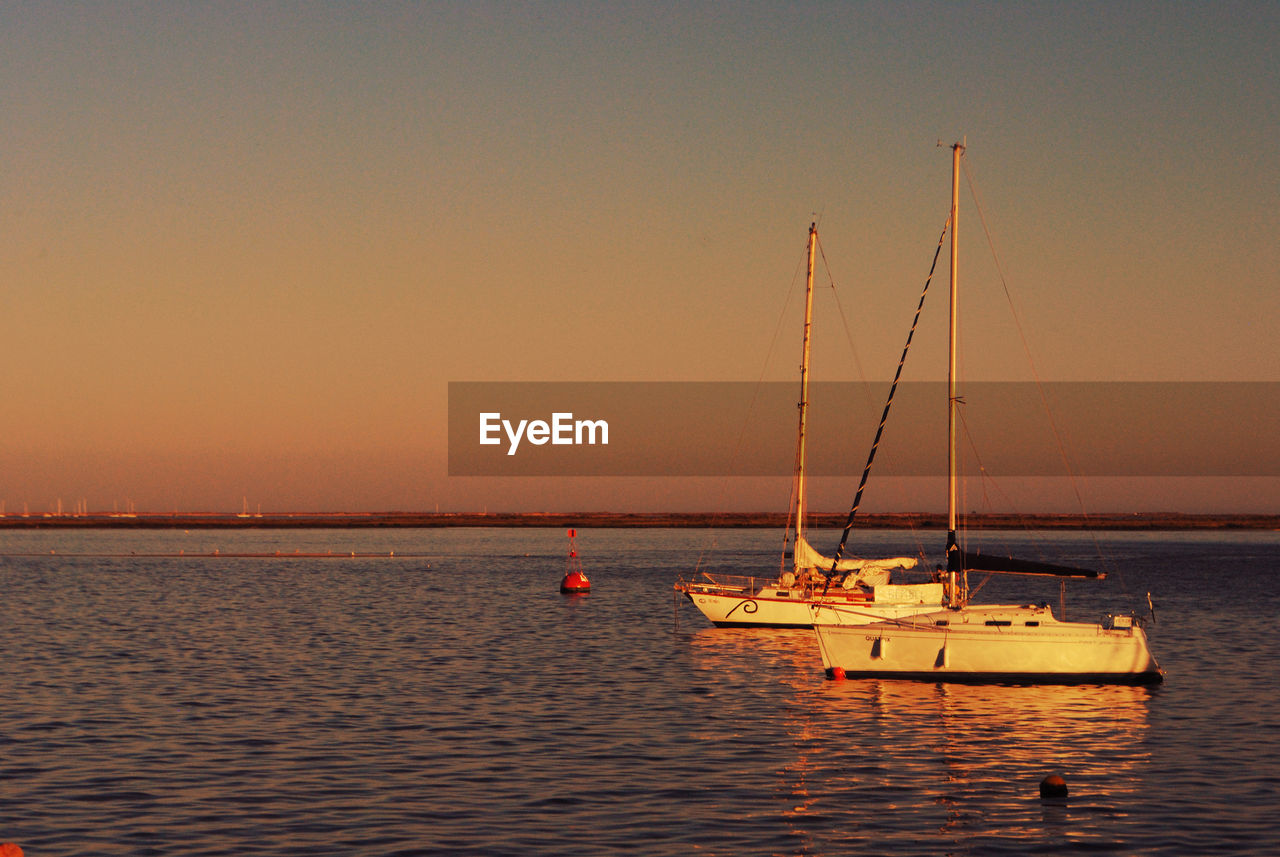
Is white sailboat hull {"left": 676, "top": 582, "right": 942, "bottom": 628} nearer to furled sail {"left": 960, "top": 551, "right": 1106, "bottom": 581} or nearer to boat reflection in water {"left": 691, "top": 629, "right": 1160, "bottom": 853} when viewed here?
boat reflection in water {"left": 691, "top": 629, "right": 1160, "bottom": 853}

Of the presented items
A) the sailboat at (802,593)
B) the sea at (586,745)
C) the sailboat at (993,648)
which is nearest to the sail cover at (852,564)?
the sailboat at (802,593)

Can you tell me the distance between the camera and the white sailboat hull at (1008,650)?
123 feet

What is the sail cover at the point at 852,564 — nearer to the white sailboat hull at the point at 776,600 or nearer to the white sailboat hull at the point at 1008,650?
the white sailboat hull at the point at 776,600

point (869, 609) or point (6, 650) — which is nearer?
point (6, 650)

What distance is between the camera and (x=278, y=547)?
176 m

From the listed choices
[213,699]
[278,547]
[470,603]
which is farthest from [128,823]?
[278,547]

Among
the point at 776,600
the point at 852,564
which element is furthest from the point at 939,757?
the point at 852,564

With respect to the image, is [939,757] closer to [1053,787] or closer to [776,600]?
[1053,787]

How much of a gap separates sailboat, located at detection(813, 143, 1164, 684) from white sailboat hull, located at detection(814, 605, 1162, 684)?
28mm

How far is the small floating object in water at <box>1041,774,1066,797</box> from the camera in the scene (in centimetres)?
2309

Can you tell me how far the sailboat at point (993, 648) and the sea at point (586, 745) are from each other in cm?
63

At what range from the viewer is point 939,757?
27.5m

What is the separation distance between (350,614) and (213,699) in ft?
101

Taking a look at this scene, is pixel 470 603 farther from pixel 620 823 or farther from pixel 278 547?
pixel 278 547
